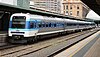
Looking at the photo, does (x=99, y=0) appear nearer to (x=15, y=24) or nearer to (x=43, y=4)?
(x=15, y=24)

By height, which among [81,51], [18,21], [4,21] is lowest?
[81,51]

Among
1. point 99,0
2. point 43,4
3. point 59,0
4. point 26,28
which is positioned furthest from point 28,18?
point 59,0

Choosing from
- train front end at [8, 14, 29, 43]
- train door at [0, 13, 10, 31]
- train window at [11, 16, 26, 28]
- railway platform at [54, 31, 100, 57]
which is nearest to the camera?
railway platform at [54, 31, 100, 57]

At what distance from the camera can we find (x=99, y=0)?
22938 millimetres

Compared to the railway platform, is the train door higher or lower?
higher

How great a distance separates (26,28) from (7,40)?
2.37 m

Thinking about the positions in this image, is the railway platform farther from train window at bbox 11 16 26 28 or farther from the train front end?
train window at bbox 11 16 26 28

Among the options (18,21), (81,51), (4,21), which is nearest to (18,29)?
(18,21)

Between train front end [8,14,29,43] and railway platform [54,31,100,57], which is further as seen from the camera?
train front end [8,14,29,43]

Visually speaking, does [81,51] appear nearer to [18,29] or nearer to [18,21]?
[18,29]

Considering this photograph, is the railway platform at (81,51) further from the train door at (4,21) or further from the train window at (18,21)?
the train door at (4,21)

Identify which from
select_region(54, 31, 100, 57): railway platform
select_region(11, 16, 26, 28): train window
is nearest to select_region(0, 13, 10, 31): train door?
select_region(11, 16, 26, 28): train window

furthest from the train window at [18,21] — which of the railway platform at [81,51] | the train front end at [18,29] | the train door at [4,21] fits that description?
the train door at [4,21]

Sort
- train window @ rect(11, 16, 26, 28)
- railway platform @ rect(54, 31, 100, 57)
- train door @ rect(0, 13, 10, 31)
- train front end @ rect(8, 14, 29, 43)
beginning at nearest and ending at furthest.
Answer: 1. railway platform @ rect(54, 31, 100, 57)
2. train front end @ rect(8, 14, 29, 43)
3. train window @ rect(11, 16, 26, 28)
4. train door @ rect(0, 13, 10, 31)
